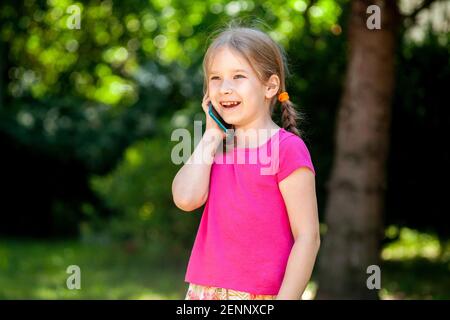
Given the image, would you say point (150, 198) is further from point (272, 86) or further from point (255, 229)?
point (255, 229)

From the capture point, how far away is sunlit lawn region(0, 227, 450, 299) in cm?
715

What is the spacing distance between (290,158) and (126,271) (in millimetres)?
6423

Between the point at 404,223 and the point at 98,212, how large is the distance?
18.3ft

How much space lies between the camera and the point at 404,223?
8180 mm

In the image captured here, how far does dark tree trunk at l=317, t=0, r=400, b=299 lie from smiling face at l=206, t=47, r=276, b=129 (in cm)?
341

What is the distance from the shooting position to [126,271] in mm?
8586

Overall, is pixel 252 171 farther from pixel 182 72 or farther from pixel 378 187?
pixel 182 72

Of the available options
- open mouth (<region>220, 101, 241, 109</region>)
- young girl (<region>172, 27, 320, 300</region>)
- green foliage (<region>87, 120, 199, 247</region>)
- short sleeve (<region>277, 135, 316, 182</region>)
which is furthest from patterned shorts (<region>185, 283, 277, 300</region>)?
green foliage (<region>87, 120, 199, 247</region>)

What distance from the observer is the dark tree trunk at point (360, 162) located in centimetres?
586

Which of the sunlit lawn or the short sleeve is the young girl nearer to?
the short sleeve

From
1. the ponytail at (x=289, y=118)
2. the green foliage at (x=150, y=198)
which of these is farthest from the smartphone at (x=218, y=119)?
the green foliage at (x=150, y=198)

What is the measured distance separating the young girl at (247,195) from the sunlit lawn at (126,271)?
442cm
